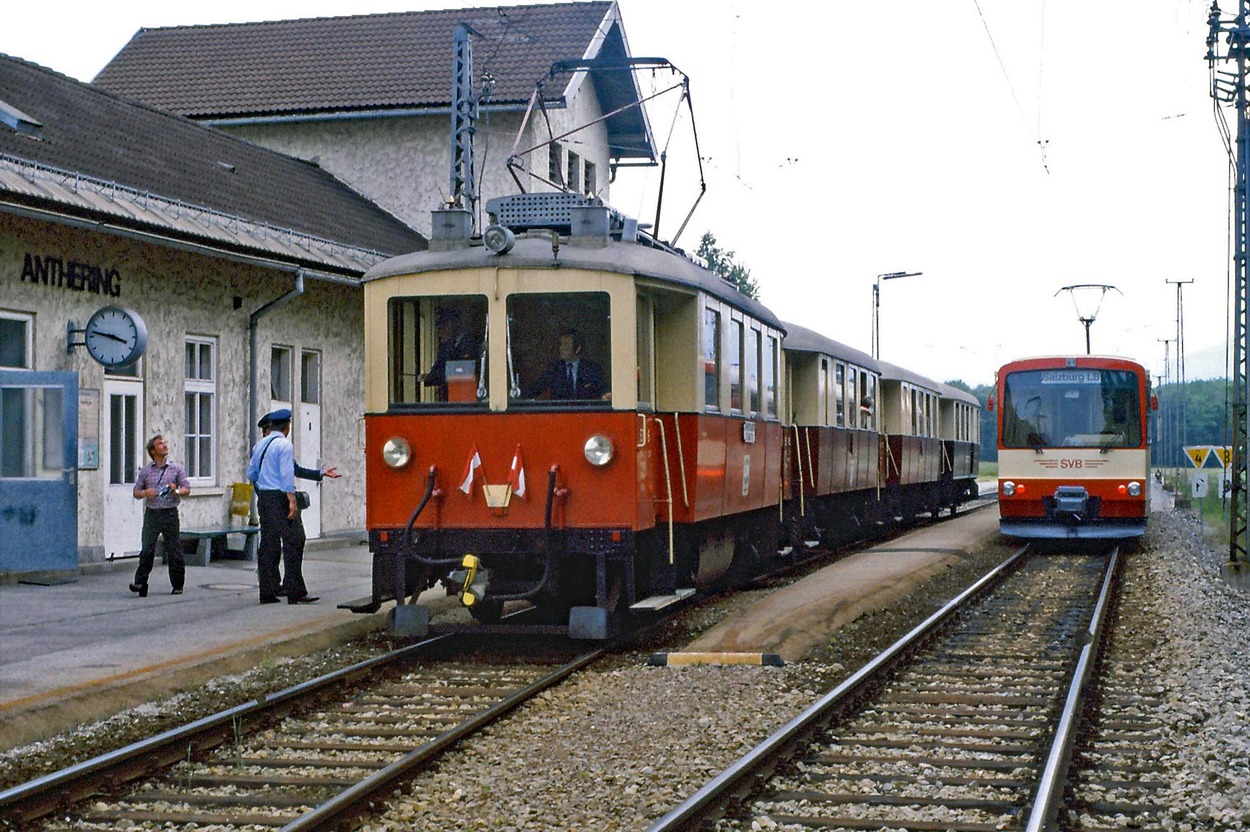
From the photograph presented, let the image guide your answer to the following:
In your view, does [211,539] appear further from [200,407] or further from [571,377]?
[571,377]

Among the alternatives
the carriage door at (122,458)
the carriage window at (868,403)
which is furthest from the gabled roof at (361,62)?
the carriage door at (122,458)

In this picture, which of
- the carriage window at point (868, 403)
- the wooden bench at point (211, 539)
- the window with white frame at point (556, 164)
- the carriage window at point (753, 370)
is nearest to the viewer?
the carriage window at point (753, 370)

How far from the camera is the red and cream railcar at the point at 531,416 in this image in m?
10.5

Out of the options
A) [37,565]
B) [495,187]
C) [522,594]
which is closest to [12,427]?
[37,565]

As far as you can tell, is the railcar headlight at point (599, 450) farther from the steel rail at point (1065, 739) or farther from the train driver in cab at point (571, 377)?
the steel rail at point (1065, 739)

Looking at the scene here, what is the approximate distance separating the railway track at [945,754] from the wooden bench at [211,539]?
8474 millimetres

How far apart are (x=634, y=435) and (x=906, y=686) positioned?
8.01ft

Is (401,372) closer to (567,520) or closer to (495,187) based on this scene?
(567,520)

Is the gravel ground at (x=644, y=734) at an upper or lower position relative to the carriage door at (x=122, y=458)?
lower

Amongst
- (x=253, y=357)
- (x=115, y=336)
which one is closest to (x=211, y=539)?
(x=253, y=357)

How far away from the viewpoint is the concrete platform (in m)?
8.63

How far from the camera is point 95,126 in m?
19.8

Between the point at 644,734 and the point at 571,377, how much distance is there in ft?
11.0

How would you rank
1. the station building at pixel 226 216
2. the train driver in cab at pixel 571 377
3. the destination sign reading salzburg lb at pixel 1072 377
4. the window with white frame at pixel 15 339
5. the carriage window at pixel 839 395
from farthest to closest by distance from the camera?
the destination sign reading salzburg lb at pixel 1072 377 → the carriage window at pixel 839 395 → the window with white frame at pixel 15 339 → the station building at pixel 226 216 → the train driver in cab at pixel 571 377
